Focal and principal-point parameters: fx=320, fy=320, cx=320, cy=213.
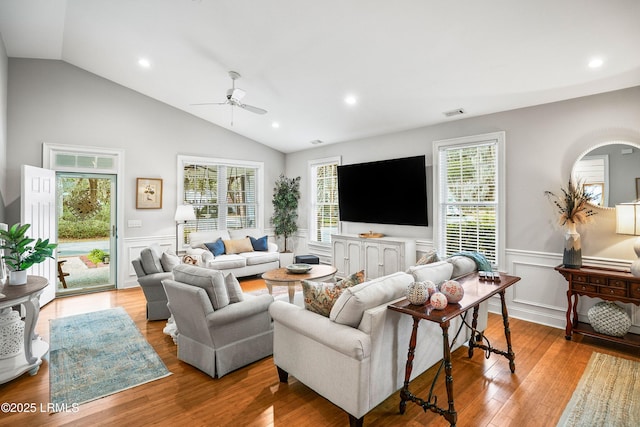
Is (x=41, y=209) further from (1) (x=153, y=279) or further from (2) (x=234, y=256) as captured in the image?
(2) (x=234, y=256)

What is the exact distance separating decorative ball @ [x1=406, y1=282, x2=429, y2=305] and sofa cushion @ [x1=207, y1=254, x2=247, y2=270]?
13.9 feet

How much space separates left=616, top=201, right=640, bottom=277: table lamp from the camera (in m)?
3.16

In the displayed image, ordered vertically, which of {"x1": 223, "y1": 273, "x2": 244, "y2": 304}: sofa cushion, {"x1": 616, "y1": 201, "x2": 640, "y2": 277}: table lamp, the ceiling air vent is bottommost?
{"x1": 223, "y1": 273, "x2": 244, "y2": 304}: sofa cushion

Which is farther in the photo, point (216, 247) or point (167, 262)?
point (216, 247)

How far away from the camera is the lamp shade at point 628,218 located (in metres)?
3.19

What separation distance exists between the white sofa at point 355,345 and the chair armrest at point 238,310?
34cm

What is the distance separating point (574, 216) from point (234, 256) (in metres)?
5.24

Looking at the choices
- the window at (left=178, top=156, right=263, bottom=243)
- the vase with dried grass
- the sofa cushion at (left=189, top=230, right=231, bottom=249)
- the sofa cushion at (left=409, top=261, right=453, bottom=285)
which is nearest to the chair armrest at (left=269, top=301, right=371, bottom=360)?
the sofa cushion at (left=409, top=261, right=453, bottom=285)

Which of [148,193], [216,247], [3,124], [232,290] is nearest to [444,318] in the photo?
[232,290]

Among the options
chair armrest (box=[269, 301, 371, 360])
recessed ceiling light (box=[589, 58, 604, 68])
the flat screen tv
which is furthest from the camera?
the flat screen tv

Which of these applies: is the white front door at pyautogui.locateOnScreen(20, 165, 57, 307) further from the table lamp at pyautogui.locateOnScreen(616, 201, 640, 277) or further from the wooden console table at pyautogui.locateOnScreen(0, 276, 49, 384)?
the table lamp at pyautogui.locateOnScreen(616, 201, 640, 277)

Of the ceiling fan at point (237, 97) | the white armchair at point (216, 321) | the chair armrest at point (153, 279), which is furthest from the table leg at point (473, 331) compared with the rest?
the chair armrest at point (153, 279)

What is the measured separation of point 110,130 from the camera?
18.5 ft

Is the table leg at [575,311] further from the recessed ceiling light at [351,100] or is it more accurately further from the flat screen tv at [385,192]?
the recessed ceiling light at [351,100]
